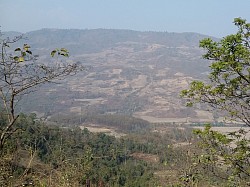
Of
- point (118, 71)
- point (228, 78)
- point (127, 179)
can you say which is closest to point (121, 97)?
point (118, 71)

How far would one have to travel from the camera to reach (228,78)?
693cm

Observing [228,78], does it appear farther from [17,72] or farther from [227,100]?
[17,72]

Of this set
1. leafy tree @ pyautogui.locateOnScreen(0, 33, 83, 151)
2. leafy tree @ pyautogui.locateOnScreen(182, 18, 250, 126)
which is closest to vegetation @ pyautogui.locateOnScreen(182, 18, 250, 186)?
leafy tree @ pyautogui.locateOnScreen(182, 18, 250, 126)

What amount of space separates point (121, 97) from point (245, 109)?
13167 cm

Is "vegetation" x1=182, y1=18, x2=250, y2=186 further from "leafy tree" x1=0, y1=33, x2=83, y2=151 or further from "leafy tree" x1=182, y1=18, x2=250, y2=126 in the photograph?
"leafy tree" x1=0, y1=33, x2=83, y2=151

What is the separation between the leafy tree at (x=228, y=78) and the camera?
20.9 ft

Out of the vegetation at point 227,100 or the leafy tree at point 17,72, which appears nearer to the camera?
the leafy tree at point 17,72

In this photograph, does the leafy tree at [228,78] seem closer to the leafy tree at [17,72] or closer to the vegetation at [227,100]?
the vegetation at [227,100]

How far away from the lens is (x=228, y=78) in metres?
6.93

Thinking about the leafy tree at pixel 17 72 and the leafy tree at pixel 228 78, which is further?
the leafy tree at pixel 228 78

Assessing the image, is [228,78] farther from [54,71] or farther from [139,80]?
[139,80]

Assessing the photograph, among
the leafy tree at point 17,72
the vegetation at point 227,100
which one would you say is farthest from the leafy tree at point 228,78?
the leafy tree at point 17,72

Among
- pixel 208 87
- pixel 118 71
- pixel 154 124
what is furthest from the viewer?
pixel 118 71

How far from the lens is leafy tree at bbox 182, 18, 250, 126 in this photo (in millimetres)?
6371
